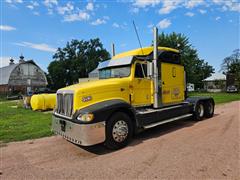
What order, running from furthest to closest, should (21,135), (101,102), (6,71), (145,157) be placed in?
(6,71), (21,135), (101,102), (145,157)

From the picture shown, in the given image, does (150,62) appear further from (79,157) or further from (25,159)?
A: (25,159)

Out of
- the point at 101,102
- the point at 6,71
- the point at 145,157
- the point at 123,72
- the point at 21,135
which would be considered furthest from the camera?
the point at 6,71

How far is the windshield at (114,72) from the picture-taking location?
639 cm

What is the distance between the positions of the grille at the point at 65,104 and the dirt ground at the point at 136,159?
3.24ft

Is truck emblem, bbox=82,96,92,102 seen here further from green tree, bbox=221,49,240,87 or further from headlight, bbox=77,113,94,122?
green tree, bbox=221,49,240,87

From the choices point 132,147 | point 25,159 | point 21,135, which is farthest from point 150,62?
point 21,135

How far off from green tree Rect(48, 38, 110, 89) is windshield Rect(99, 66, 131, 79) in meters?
50.5

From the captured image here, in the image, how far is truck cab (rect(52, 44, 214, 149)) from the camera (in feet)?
16.3

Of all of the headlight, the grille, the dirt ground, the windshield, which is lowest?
the dirt ground

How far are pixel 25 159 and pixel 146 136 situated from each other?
140 inches

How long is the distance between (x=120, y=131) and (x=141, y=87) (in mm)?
1778

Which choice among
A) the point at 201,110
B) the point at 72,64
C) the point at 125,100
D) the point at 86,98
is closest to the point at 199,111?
the point at 201,110

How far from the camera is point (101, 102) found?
17.5 feet

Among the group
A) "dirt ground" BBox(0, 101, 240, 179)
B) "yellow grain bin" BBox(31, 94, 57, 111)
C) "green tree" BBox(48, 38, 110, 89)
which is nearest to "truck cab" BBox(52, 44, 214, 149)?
"dirt ground" BBox(0, 101, 240, 179)
